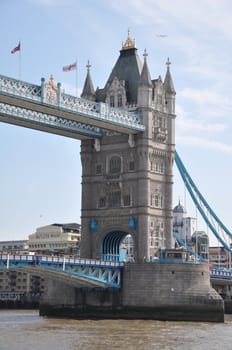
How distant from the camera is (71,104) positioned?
272 ft

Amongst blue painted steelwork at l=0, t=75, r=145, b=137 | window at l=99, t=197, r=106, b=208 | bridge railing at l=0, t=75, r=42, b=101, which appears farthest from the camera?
window at l=99, t=197, r=106, b=208

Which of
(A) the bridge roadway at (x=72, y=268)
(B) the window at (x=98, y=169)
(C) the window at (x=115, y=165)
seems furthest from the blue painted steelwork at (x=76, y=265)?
(B) the window at (x=98, y=169)

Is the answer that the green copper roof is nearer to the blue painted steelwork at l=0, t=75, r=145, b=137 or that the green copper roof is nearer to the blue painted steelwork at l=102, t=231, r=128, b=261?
the blue painted steelwork at l=0, t=75, r=145, b=137

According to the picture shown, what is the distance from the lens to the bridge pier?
8412 cm

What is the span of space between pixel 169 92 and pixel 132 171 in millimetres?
11118

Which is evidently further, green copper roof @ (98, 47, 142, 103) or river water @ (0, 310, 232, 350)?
green copper roof @ (98, 47, 142, 103)

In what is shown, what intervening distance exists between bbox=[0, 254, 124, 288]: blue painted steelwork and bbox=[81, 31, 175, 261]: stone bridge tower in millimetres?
6031

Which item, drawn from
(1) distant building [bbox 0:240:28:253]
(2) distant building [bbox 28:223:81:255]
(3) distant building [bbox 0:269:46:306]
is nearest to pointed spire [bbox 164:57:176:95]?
(3) distant building [bbox 0:269:46:306]

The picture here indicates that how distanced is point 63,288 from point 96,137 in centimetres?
1774

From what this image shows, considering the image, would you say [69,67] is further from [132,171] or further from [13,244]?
[13,244]

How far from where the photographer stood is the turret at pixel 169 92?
9750 cm

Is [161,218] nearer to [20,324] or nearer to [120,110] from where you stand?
[120,110]

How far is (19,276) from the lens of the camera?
156500 millimetres

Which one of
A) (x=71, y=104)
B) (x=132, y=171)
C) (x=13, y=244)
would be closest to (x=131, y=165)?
(x=132, y=171)
